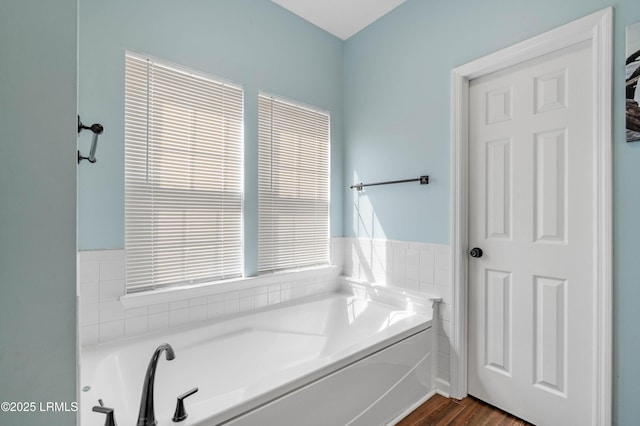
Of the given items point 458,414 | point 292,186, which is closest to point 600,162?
point 458,414

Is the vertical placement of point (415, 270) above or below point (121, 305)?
above

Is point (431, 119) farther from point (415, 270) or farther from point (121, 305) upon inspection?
point (121, 305)

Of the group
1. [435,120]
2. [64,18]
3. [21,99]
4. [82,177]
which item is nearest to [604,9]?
[435,120]

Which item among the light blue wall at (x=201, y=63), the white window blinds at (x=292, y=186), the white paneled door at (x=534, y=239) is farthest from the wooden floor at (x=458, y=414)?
the light blue wall at (x=201, y=63)

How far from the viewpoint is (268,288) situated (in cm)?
234

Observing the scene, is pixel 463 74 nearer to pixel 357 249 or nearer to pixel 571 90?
pixel 571 90

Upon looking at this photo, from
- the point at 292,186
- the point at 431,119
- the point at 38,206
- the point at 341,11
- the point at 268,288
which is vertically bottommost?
the point at 268,288

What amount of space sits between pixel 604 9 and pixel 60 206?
2265 millimetres

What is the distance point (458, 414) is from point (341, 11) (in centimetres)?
298

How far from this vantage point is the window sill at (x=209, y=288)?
5.77ft

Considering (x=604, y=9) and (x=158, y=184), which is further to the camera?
(x=158, y=184)

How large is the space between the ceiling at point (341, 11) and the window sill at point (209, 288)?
2.10m

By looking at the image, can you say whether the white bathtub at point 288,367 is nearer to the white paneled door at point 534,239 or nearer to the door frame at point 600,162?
the white paneled door at point 534,239

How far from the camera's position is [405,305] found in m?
2.25
